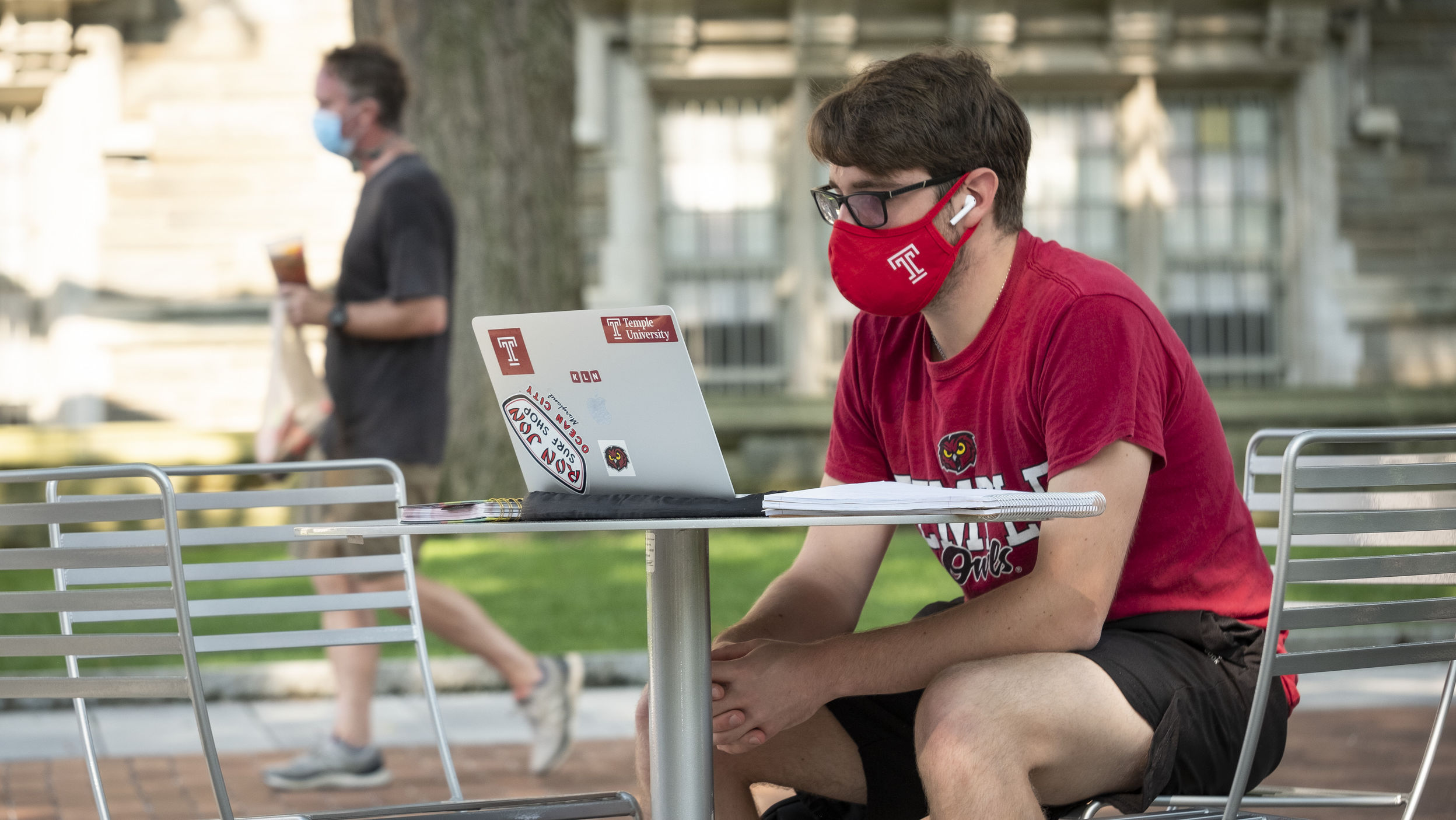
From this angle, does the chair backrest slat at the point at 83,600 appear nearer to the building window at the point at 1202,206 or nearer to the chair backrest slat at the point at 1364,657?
the chair backrest slat at the point at 1364,657

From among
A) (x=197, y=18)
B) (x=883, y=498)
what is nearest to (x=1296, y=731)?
(x=883, y=498)

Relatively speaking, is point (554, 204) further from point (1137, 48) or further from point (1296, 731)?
point (1137, 48)

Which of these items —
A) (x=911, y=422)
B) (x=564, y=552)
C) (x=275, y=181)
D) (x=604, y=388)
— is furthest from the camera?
(x=275, y=181)

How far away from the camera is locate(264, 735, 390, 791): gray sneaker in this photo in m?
4.18

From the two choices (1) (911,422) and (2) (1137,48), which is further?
(2) (1137,48)

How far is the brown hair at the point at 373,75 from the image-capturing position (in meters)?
4.51

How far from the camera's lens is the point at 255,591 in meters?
7.25

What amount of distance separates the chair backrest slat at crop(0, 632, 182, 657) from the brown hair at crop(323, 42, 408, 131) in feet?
8.77

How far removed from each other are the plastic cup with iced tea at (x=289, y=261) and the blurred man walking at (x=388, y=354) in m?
0.03

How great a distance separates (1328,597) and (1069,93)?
7192 mm

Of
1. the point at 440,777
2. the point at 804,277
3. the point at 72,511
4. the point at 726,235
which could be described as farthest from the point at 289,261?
the point at 726,235

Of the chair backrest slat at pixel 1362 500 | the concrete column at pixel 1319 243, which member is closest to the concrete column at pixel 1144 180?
the concrete column at pixel 1319 243

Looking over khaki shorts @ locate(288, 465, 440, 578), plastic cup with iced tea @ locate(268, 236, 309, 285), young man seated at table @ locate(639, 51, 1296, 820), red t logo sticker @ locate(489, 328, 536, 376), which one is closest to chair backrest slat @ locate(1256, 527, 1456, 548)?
young man seated at table @ locate(639, 51, 1296, 820)

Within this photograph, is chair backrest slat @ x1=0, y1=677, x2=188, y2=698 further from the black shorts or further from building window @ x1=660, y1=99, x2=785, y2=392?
building window @ x1=660, y1=99, x2=785, y2=392
